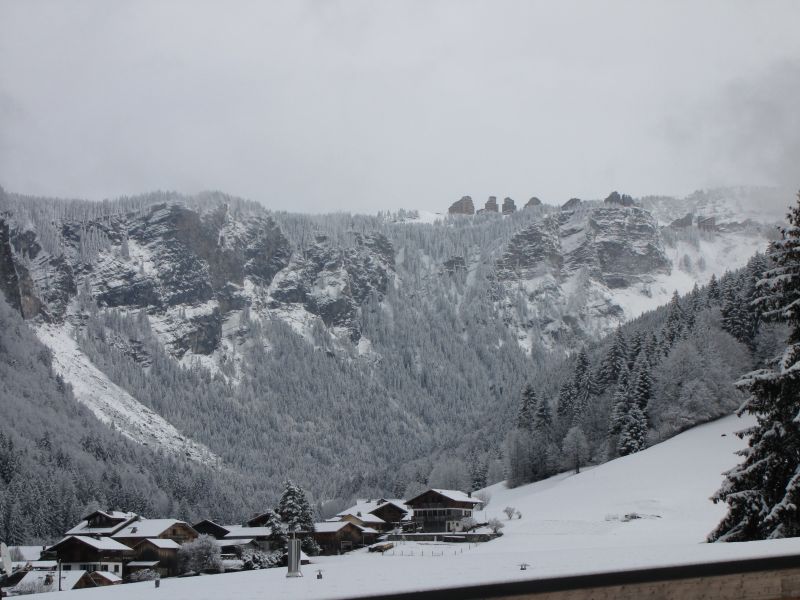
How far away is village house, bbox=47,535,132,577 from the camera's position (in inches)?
2955

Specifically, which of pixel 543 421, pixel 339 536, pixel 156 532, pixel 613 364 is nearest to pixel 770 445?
pixel 339 536

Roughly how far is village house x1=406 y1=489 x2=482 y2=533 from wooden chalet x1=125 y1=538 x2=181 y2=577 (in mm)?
26657

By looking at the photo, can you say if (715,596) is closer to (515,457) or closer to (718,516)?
(718,516)

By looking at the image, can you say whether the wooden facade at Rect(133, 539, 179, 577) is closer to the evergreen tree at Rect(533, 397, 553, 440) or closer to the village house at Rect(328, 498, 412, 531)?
the village house at Rect(328, 498, 412, 531)

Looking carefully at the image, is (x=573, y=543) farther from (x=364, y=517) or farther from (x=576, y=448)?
(x=364, y=517)

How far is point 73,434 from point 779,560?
19003 centimetres

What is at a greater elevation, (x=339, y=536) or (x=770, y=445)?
(x=770, y=445)

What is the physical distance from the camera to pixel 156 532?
84.0 meters

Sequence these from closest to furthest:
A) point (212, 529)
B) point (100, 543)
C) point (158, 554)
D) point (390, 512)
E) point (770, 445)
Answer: point (770, 445) < point (100, 543) < point (158, 554) < point (212, 529) < point (390, 512)

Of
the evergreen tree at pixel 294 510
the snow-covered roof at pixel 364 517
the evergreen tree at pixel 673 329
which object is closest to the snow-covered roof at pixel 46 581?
the evergreen tree at pixel 294 510

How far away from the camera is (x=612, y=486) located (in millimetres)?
75750

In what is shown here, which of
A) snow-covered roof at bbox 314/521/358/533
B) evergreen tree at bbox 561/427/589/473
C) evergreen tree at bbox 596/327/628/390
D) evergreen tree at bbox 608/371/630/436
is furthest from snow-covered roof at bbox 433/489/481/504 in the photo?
evergreen tree at bbox 596/327/628/390

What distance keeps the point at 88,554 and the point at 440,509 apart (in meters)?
35.6

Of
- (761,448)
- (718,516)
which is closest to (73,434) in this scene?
(718,516)
